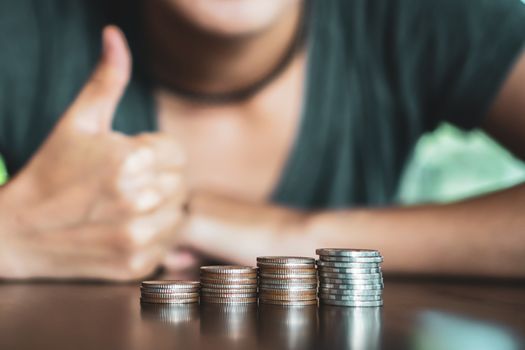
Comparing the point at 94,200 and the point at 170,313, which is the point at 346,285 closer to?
the point at 170,313

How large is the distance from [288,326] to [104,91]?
26.9 inches

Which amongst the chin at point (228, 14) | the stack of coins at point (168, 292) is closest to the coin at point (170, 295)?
the stack of coins at point (168, 292)

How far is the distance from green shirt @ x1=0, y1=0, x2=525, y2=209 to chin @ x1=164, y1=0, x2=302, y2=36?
0.24m

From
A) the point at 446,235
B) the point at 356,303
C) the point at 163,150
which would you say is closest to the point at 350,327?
the point at 356,303

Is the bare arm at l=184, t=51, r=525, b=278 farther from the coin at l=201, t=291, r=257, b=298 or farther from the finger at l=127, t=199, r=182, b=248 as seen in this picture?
the coin at l=201, t=291, r=257, b=298

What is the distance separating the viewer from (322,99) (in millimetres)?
1515

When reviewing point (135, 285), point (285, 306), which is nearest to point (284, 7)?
point (135, 285)

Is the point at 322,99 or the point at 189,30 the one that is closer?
the point at 189,30

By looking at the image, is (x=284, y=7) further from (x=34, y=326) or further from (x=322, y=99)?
(x=34, y=326)

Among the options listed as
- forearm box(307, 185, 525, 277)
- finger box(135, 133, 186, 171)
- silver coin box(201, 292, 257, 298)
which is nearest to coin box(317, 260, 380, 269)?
silver coin box(201, 292, 257, 298)

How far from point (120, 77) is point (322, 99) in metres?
0.57

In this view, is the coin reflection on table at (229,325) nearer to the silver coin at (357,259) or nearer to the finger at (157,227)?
the silver coin at (357,259)

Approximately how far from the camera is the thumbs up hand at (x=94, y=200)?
40.6 inches

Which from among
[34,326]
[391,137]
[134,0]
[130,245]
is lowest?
[34,326]
